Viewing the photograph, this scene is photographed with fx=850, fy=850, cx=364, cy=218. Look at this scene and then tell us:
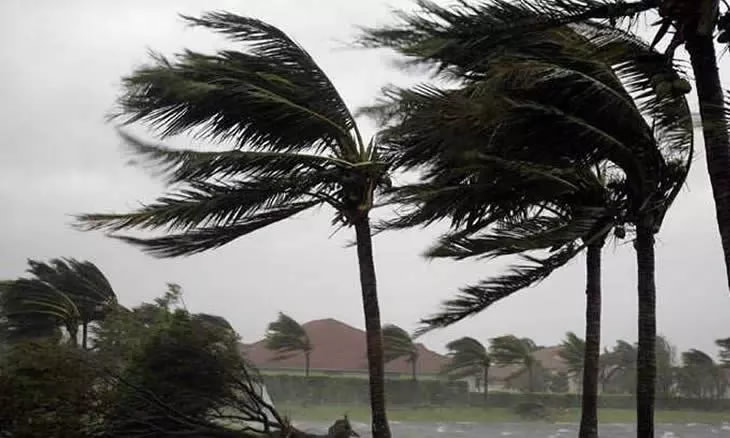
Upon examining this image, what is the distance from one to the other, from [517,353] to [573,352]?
1481 mm

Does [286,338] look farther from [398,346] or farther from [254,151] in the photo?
[254,151]

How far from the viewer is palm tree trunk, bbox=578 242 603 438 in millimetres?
11797

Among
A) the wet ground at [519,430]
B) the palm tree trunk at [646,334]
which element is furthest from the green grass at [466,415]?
the palm tree trunk at [646,334]

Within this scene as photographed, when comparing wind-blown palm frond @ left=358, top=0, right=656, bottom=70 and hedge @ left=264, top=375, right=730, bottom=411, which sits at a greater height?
wind-blown palm frond @ left=358, top=0, right=656, bottom=70

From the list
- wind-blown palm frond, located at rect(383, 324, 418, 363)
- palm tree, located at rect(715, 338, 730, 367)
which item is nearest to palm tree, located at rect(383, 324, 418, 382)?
wind-blown palm frond, located at rect(383, 324, 418, 363)

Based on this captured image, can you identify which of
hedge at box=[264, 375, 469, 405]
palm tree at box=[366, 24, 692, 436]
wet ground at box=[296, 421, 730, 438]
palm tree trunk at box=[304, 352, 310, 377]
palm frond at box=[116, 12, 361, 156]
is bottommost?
wet ground at box=[296, 421, 730, 438]

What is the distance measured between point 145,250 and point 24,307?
11363 millimetres

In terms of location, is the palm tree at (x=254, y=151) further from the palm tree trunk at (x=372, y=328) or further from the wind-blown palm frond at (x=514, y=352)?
the wind-blown palm frond at (x=514, y=352)

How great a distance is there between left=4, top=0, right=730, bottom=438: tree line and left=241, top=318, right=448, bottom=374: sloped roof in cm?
801

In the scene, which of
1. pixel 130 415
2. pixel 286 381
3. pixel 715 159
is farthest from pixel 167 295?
pixel 715 159

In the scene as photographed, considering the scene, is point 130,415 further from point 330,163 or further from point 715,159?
point 715,159

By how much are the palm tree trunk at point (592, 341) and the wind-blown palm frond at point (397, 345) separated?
754 cm

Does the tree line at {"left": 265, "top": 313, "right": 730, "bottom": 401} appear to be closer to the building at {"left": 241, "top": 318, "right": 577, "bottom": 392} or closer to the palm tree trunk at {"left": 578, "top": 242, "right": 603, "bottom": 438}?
the building at {"left": 241, "top": 318, "right": 577, "bottom": 392}

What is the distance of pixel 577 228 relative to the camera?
902cm
